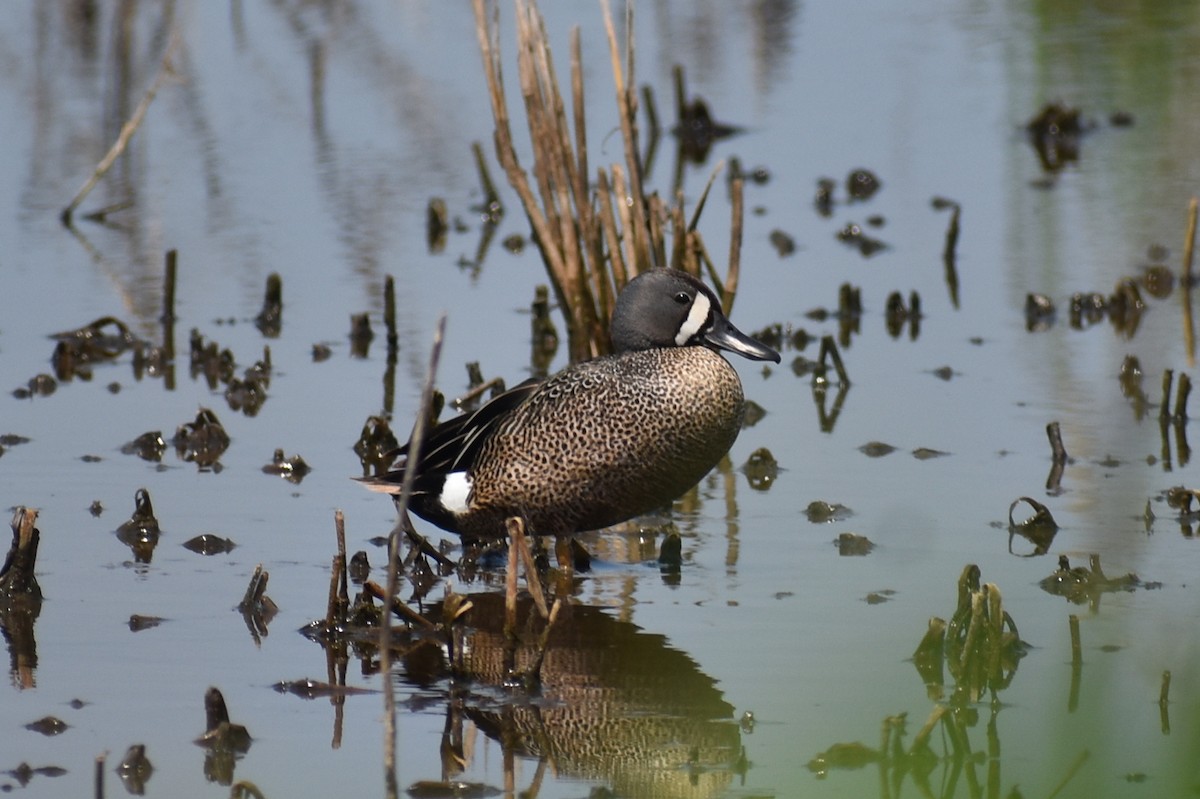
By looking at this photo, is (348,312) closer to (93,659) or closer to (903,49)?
(93,659)

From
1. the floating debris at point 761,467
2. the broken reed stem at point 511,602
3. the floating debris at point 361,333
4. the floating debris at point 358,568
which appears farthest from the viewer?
the floating debris at point 361,333

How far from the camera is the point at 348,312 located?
26.9ft

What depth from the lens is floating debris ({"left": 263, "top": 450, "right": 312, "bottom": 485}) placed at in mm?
6027

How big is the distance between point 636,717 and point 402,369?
11.3ft

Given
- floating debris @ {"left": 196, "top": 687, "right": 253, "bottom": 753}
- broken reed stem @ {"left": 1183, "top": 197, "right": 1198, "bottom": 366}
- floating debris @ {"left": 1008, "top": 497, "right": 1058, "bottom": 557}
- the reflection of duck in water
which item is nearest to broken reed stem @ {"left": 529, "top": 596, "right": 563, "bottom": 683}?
the reflection of duck in water

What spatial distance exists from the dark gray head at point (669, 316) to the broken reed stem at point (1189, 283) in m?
2.51

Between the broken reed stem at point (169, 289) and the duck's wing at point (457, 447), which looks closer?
the duck's wing at point (457, 447)

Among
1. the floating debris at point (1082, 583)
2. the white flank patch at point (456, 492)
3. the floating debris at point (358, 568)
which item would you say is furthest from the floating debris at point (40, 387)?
the floating debris at point (1082, 583)

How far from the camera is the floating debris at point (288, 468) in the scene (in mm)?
6027

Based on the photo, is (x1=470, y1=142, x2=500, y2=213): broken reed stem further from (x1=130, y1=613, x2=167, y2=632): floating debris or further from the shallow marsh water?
(x1=130, y1=613, x2=167, y2=632): floating debris

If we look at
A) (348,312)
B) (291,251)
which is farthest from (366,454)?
(291,251)

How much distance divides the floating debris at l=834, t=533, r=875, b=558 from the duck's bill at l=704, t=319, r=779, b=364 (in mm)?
535

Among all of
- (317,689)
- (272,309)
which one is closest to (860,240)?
(272,309)

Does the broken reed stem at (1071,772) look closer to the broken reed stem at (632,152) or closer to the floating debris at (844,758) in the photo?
the floating debris at (844,758)
